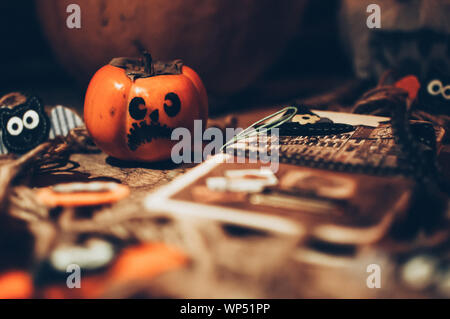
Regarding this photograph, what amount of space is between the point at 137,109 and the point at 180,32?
0.48 metres

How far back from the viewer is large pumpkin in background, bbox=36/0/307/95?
1.32 m

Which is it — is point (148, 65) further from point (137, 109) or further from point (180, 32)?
point (180, 32)

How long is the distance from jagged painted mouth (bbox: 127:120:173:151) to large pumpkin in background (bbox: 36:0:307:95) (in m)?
0.39

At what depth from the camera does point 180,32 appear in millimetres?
1354

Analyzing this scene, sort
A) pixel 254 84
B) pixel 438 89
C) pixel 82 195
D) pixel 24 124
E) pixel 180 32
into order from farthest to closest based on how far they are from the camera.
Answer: pixel 254 84, pixel 180 32, pixel 438 89, pixel 24 124, pixel 82 195

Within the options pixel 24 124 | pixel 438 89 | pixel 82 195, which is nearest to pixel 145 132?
pixel 24 124

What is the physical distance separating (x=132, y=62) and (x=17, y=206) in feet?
1.99

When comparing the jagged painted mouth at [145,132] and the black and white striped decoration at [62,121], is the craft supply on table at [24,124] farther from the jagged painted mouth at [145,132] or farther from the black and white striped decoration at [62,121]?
the jagged painted mouth at [145,132]

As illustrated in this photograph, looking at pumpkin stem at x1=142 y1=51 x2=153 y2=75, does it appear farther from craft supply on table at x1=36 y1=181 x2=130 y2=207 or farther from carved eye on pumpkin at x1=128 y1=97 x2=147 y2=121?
craft supply on table at x1=36 y1=181 x2=130 y2=207

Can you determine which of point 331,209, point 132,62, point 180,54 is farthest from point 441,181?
point 180,54

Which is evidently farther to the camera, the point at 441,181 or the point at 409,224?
the point at 441,181
